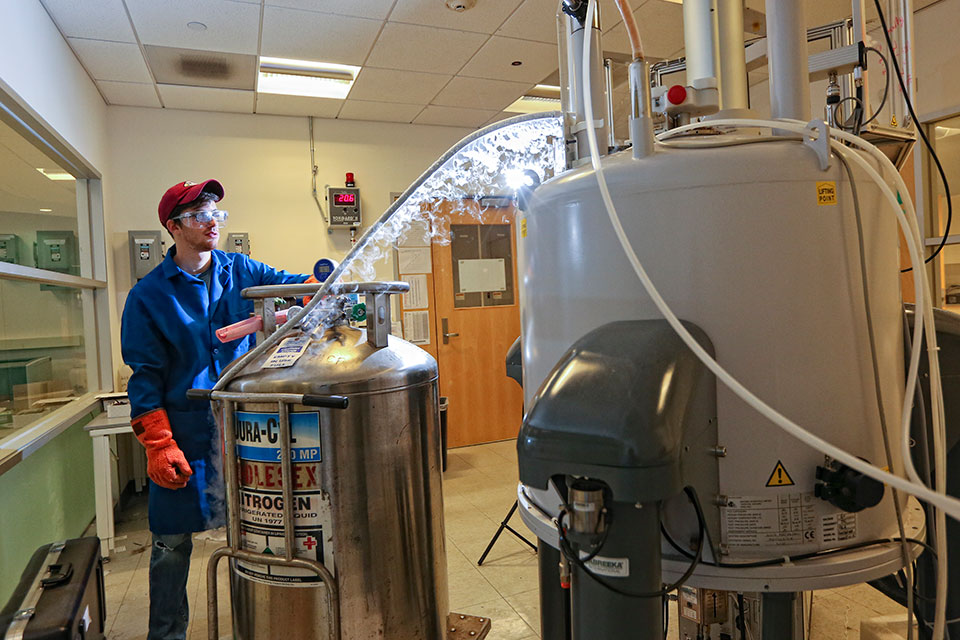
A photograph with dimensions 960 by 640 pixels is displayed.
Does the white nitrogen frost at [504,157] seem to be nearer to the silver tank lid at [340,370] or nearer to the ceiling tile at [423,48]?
the silver tank lid at [340,370]

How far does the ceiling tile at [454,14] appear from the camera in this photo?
271 cm

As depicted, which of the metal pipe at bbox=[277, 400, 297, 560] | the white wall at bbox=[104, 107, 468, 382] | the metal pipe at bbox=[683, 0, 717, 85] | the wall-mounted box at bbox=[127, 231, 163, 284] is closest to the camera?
the metal pipe at bbox=[683, 0, 717, 85]

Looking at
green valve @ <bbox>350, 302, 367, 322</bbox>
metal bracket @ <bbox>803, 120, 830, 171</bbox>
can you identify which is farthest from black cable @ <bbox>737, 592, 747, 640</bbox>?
green valve @ <bbox>350, 302, 367, 322</bbox>

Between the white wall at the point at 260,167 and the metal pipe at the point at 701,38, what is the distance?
3586mm

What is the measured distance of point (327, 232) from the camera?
14.1ft

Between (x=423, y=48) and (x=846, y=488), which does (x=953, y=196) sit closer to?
(x=423, y=48)

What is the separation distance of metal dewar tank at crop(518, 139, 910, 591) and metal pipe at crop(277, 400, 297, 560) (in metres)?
0.77

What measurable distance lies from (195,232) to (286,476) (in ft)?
3.11

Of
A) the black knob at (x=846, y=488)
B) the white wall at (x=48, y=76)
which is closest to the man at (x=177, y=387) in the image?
the white wall at (x=48, y=76)

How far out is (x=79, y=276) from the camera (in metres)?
3.26

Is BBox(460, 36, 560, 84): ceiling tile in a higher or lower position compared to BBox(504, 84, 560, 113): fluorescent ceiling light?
lower

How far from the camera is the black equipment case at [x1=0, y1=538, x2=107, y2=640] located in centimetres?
118

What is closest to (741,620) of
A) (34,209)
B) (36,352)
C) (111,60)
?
(36,352)

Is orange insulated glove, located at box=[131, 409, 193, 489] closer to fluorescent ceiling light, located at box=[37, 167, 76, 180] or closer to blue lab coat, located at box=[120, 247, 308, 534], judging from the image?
blue lab coat, located at box=[120, 247, 308, 534]
